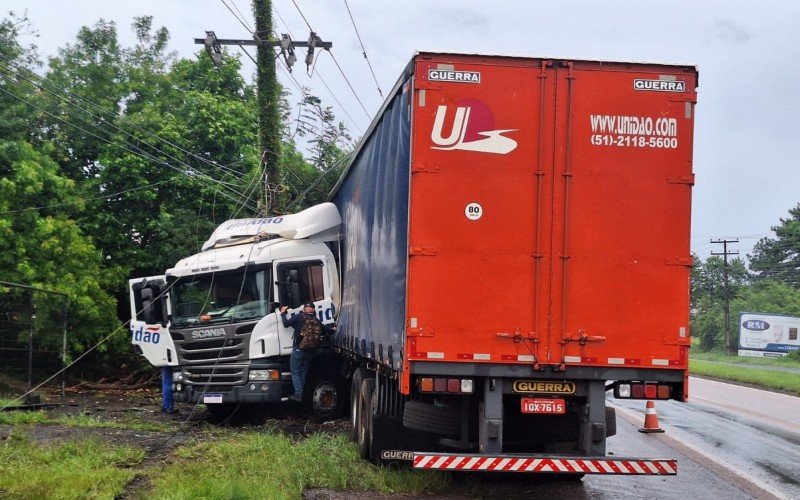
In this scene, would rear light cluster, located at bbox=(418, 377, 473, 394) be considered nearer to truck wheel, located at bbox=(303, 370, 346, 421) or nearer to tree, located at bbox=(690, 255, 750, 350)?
truck wheel, located at bbox=(303, 370, 346, 421)

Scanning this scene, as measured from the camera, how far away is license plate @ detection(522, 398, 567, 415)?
311 inches

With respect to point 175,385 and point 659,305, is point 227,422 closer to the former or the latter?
point 175,385

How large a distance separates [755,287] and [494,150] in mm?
86444

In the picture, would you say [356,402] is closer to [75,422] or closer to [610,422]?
[610,422]

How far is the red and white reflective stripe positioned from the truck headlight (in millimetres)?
6949

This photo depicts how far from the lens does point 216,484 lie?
770 centimetres

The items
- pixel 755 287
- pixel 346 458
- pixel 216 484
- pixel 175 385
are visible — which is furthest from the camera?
pixel 755 287

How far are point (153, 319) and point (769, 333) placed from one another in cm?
6330

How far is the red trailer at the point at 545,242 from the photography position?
7.77m

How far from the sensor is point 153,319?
15.3 m

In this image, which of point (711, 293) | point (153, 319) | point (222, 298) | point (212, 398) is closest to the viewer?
point (212, 398)

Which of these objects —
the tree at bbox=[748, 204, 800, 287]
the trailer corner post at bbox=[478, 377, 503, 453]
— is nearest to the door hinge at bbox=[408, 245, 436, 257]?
the trailer corner post at bbox=[478, 377, 503, 453]

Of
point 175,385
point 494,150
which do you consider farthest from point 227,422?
point 494,150

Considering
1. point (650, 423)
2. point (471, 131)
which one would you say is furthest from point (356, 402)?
point (650, 423)
